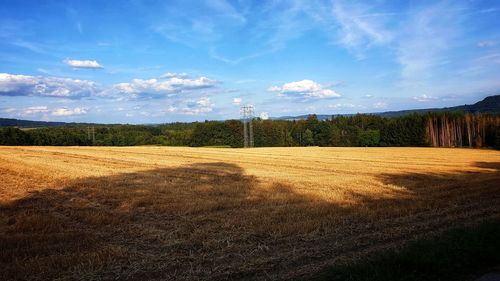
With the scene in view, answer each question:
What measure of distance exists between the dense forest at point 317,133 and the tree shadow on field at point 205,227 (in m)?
70.2

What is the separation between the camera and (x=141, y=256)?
8258mm

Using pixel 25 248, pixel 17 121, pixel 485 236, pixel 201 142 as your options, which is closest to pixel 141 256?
pixel 25 248

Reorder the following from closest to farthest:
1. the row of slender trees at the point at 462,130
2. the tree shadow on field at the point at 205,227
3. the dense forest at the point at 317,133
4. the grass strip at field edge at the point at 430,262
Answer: the grass strip at field edge at the point at 430,262, the tree shadow on field at the point at 205,227, the row of slender trees at the point at 462,130, the dense forest at the point at 317,133

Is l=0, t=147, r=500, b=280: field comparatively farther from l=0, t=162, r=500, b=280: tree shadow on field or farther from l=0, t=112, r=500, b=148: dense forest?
l=0, t=112, r=500, b=148: dense forest

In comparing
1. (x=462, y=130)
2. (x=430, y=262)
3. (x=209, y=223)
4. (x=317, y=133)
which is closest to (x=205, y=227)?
(x=209, y=223)

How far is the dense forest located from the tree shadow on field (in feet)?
230

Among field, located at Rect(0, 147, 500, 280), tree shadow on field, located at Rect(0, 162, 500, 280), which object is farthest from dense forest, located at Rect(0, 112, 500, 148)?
tree shadow on field, located at Rect(0, 162, 500, 280)

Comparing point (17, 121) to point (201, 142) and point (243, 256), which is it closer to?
point (201, 142)

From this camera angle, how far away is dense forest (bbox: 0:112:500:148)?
80.3m

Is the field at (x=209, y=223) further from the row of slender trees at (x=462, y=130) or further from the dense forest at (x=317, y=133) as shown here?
the dense forest at (x=317, y=133)

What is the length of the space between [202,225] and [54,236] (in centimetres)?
356

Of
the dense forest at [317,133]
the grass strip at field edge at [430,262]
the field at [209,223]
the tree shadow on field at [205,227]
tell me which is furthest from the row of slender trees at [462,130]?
the grass strip at field edge at [430,262]

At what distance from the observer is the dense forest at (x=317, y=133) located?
80.3 meters

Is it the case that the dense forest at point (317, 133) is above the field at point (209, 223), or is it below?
above
